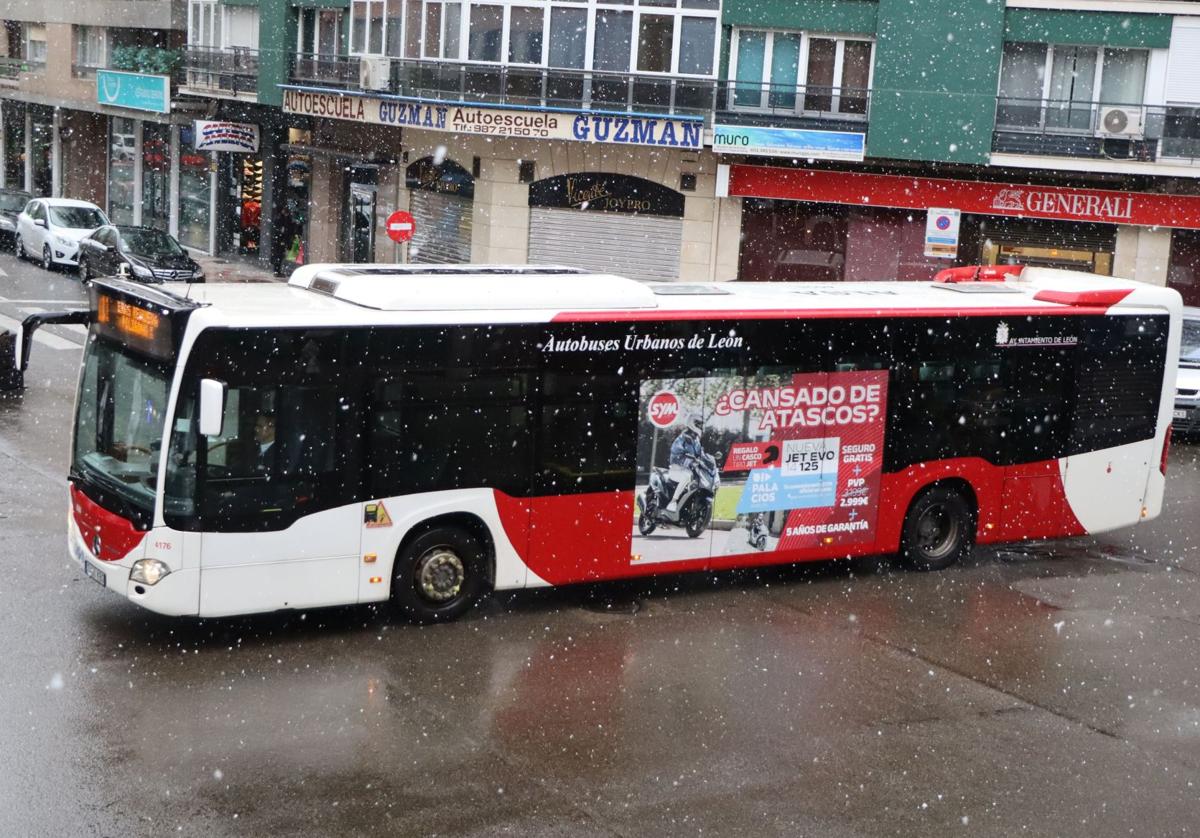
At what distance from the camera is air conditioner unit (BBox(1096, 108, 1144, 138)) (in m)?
28.3

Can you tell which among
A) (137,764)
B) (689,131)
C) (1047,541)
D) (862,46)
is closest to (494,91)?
(689,131)

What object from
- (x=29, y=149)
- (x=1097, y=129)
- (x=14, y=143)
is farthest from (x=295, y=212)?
(x=14, y=143)

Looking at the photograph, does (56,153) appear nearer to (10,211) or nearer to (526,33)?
(10,211)

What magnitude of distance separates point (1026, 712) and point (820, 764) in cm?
207

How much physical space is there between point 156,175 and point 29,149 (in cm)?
1203

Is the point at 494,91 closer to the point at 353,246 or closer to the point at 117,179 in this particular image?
the point at 353,246

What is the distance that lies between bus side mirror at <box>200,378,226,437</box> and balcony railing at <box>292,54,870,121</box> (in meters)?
21.1

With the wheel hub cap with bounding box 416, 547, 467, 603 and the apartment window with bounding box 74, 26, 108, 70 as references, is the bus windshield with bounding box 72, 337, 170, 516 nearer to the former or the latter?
the wheel hub cap with bounding box 416, 547, 467, 603

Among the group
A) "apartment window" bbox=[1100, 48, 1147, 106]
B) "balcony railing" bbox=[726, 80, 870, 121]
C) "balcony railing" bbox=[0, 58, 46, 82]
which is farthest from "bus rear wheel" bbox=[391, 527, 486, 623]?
"balcony railing" bbox=[0, 58, 46, 82]

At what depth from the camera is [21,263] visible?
125 feet

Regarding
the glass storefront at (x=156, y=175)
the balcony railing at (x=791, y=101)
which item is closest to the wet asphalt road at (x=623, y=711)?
the balcony railing at (x=791, y=101)

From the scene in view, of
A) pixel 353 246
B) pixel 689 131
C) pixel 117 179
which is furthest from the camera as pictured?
pixel 117 179

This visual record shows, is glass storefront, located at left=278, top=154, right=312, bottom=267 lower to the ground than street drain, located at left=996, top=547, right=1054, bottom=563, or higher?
higher

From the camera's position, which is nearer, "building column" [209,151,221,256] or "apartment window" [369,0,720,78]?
"apartment window" [369,0,720,78]
